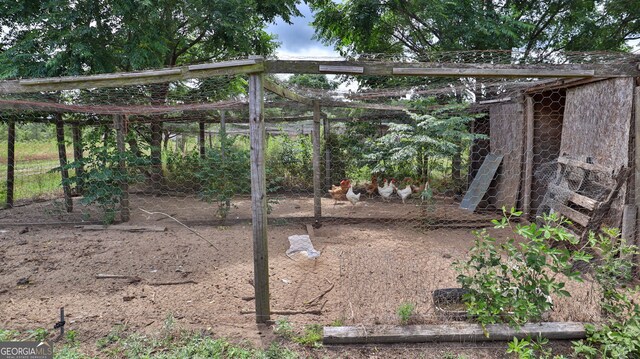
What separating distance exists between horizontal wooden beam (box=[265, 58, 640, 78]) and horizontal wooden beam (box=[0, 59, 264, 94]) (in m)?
0.20

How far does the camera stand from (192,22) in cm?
726

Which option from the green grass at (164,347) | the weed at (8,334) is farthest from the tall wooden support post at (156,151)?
the green grass at (164,347)

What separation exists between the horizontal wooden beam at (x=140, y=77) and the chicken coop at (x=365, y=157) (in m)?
0.01

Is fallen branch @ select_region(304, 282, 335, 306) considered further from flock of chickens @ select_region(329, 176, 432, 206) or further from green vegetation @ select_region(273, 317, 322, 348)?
flock of chickens @ select_region(329, 176, 432, 206)

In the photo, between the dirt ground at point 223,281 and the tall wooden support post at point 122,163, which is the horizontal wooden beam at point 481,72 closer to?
Answer: the dirt ground at point 223,281

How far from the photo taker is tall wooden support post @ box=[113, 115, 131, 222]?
5.37 metres

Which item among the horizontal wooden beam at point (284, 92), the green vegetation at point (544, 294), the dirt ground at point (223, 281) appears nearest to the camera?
the green vegetation at point (544, 294)

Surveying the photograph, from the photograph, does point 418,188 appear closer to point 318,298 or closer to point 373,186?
point 373,186

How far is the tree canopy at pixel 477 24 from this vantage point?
649 centimetres

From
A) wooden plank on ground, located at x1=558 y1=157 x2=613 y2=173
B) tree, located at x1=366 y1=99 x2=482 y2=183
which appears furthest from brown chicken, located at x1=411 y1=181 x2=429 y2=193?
wooden plank on ground, located at x1=558 y1=157 x2=613 y2=173

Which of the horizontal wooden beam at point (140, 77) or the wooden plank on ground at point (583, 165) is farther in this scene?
the wooden plank on ground at point (583, 165)

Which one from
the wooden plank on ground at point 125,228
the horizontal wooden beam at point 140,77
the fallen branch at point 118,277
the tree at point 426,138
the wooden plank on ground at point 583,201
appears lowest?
the fallen branch at point 118,277

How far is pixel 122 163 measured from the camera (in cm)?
548

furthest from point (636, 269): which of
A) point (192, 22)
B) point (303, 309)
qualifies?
point (192, 22)
